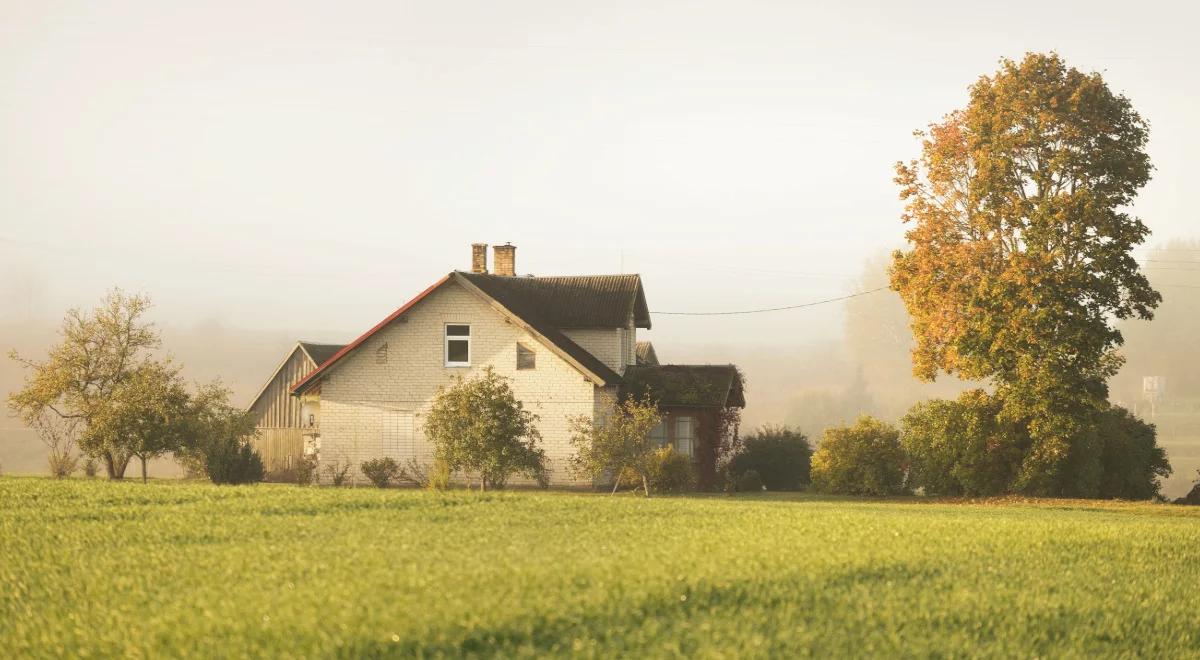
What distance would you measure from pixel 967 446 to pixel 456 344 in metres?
17.9

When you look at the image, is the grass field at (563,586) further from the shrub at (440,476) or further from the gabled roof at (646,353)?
the gabled roof at (646,353)

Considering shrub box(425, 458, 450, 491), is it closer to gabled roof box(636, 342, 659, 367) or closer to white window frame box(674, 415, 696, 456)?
white window frame box(674, 415, 696, 456)

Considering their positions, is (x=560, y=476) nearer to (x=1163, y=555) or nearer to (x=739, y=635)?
(x=1163, y=555)

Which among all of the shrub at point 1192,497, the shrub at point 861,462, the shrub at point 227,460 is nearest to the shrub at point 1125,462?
the shrub at point 1192,497

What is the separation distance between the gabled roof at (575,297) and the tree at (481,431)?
33.9 feet

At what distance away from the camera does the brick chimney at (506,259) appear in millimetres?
48250

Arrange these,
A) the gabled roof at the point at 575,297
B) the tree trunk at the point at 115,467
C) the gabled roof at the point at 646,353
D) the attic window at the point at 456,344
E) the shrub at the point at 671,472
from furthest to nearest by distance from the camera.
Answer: the gabled roof at the point at 646,353, the gabled roof at the point at 575,297, the attic window at the point at 456,344, the tree trunk at the point at 115,467, the shrub at the point at 671,472

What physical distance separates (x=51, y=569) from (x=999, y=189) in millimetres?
32770

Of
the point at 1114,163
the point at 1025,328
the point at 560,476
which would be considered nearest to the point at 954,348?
the point at 1025,328


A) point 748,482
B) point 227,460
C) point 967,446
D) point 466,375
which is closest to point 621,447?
point 466,375

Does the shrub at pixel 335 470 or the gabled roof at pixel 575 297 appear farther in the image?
the gabled roof at pixel 575 297

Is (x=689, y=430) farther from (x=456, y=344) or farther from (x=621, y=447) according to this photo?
(x=621, y=447)

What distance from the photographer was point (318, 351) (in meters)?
60.1

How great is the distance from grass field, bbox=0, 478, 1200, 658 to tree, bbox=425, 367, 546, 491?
15.4 meters
